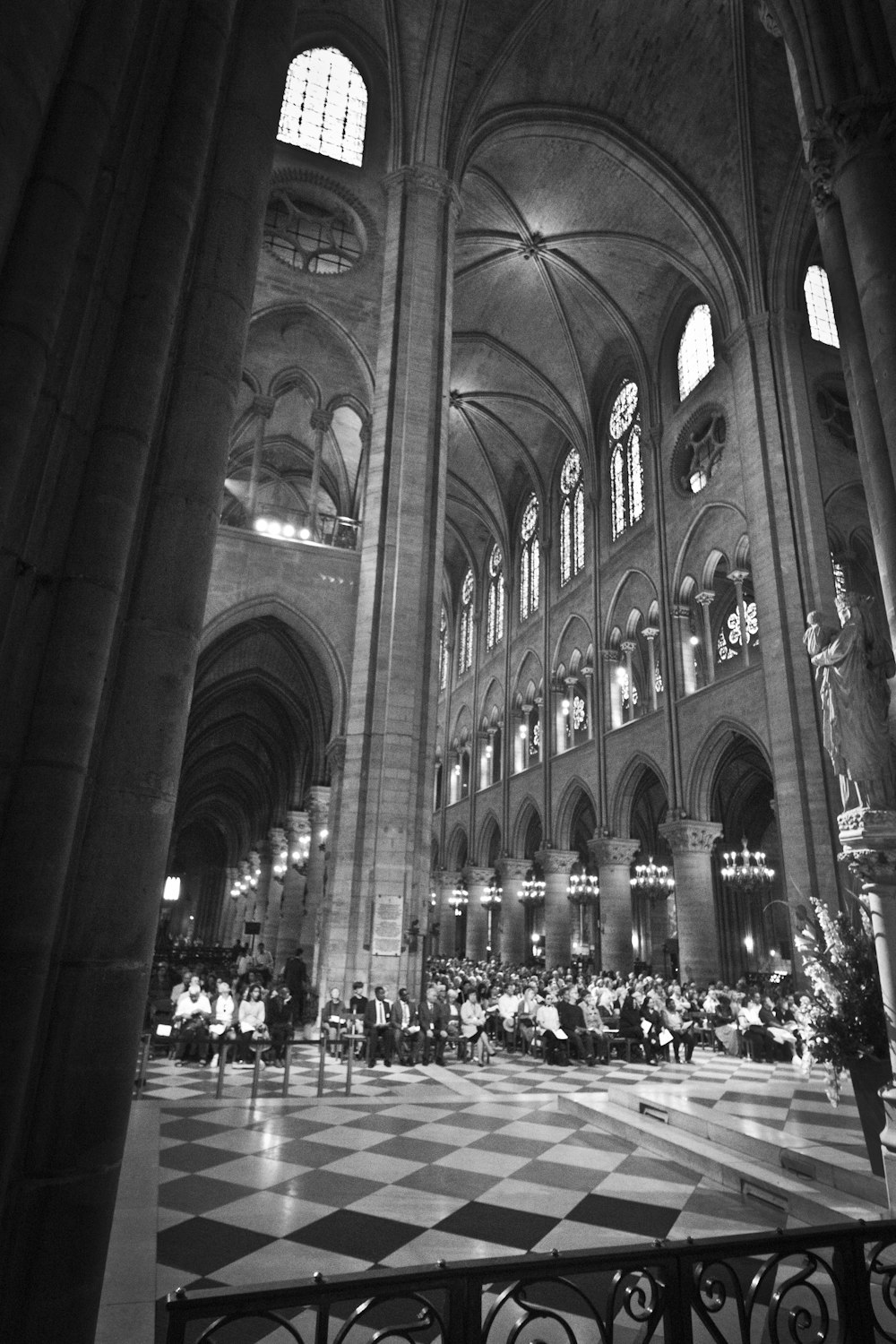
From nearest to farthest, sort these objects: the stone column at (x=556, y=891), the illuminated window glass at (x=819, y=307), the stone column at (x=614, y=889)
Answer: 1. the illuminated window glass at (x=819, y=307)
2. the stone column at (x=614, y=889)
3. the stone column at (x=556, y=891)

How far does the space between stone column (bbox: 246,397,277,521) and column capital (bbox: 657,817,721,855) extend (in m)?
12.9

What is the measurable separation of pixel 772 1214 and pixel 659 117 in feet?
78.7

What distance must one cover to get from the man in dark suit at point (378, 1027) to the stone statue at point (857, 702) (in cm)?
743

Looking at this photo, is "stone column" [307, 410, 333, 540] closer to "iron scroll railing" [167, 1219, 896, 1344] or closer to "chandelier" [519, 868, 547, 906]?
Answer: "chandelier" [519, 868, 547, 906]

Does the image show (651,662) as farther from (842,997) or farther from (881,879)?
(842,997)

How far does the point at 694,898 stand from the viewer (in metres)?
20.6

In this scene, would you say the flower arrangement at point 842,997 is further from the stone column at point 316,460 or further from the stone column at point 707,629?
the stone column at point 707,629

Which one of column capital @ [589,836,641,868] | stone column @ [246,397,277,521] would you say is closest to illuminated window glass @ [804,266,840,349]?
stone column @ [246,397,277,521]

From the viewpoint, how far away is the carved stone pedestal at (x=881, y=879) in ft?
17.9

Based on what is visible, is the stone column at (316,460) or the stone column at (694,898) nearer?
the stone column at (316,460)

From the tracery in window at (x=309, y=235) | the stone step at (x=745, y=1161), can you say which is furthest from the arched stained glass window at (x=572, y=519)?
the stone step at (x=745, y=1161)

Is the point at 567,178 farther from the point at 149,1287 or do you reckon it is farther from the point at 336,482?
the point at 149,1287

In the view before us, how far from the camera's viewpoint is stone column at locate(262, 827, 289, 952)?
31641mm

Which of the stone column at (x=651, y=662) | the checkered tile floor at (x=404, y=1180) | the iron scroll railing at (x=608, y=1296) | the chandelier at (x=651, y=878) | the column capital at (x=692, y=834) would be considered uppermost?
the stone column at (x=651, y=662)
